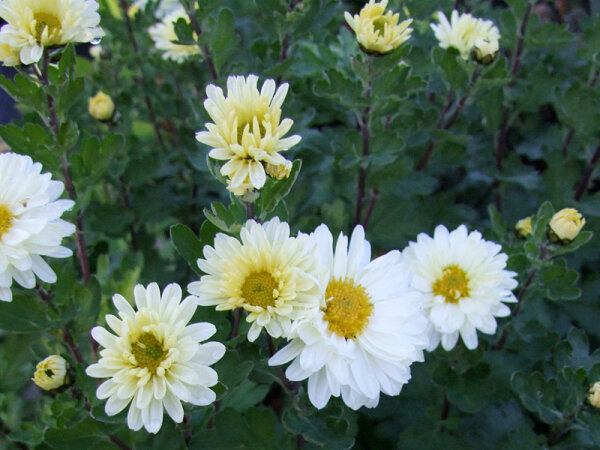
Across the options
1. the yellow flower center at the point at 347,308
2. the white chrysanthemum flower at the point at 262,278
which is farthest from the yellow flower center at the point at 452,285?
the white chrysanthemum flower at the point at 262,278

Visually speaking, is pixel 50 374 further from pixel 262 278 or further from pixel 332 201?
pixel 332 201

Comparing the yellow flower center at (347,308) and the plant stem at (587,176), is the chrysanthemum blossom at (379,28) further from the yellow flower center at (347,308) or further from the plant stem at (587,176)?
the plant stem at (587,176)

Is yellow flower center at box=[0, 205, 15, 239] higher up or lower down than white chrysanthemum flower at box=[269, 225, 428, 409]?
higher up

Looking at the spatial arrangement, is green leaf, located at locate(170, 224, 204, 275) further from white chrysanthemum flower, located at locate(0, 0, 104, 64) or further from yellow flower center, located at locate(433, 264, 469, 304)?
yellow flower center, located at locate(433, 264, 469, 304)

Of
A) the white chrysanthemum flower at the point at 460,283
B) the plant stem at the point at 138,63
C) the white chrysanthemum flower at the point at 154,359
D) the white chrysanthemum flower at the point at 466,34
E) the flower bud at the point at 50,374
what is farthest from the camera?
the plant stem at the point at 138,63

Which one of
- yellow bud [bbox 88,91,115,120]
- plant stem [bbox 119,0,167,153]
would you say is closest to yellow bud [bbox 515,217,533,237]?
yellow bud [bbox 88,91,115,120]
